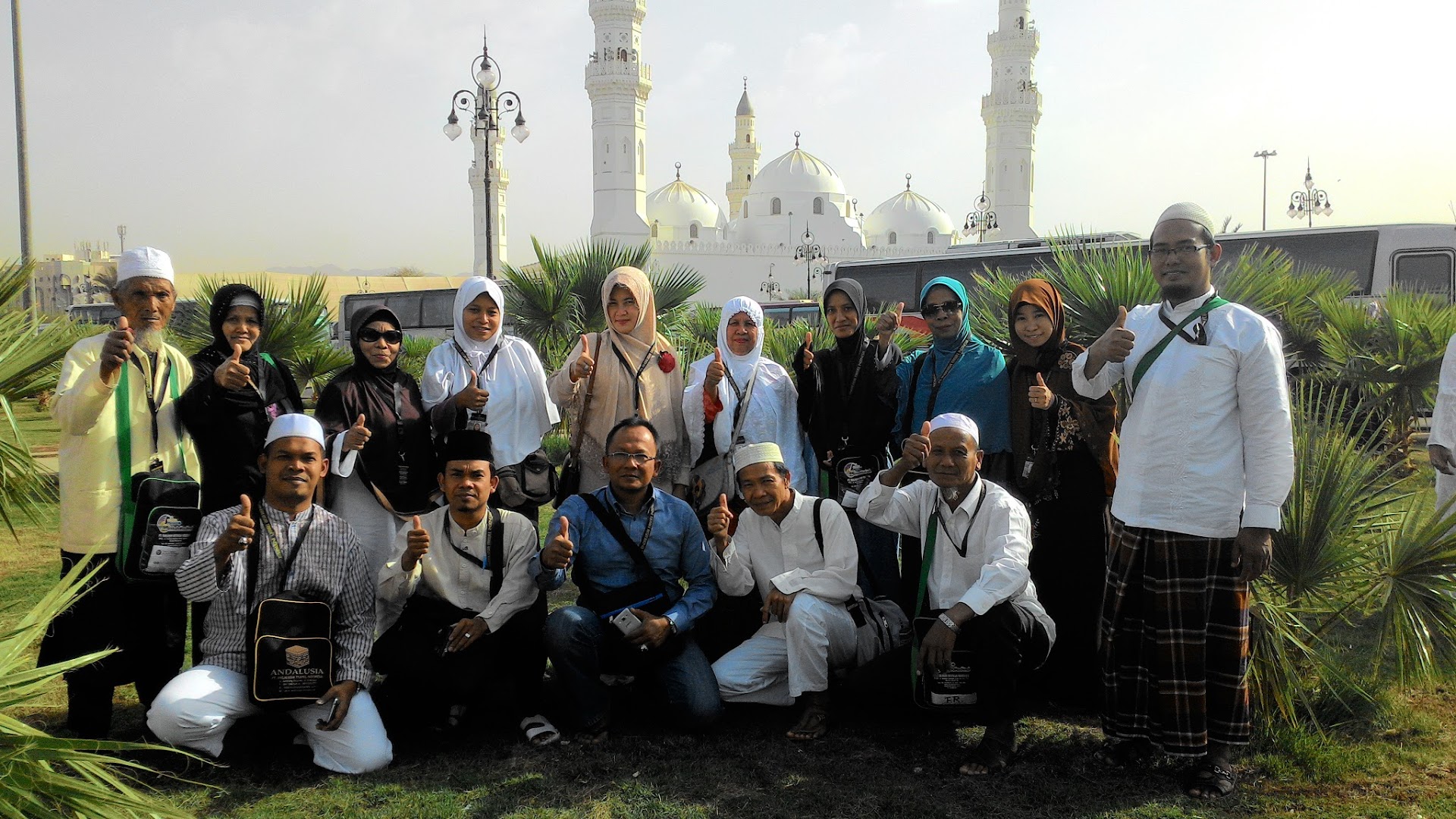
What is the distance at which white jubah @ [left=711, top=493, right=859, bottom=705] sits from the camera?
11.0 ft

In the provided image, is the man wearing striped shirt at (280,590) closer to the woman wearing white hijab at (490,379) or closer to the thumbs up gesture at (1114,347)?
the woman wearing white hijab at (490,379)

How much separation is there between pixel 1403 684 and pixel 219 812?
332 centimetres

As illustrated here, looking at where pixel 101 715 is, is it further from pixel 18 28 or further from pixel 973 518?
pixel 18 28

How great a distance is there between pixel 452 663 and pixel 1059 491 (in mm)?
2069

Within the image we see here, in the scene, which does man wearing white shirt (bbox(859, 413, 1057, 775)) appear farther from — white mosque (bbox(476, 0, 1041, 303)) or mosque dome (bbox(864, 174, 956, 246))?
mosque dome (bbox(864, 174, 956, 246))

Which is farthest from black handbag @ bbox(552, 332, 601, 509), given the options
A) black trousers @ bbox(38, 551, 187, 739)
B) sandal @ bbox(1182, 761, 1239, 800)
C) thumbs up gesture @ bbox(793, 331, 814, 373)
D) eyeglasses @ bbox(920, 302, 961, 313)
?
sandal @ bbox(1182, 761, 1239, 800)

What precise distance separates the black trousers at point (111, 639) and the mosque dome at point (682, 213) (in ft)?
160

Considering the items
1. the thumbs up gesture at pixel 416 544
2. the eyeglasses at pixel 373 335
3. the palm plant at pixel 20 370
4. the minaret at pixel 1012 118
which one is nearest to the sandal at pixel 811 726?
the thumbs up gesture at pixel 416 544

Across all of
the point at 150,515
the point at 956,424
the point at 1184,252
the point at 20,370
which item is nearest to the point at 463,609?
the point at 150,515

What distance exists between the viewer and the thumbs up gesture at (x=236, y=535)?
292cm

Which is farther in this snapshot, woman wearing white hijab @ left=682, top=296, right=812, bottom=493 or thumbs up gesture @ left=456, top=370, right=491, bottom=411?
woman wearing white hijab @ left=682, top=296, right=812, bottom=493

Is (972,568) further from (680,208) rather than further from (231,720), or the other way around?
(680,208)

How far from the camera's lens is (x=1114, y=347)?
2.80 metres

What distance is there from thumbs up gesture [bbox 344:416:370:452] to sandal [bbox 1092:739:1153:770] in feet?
A: 7.98
